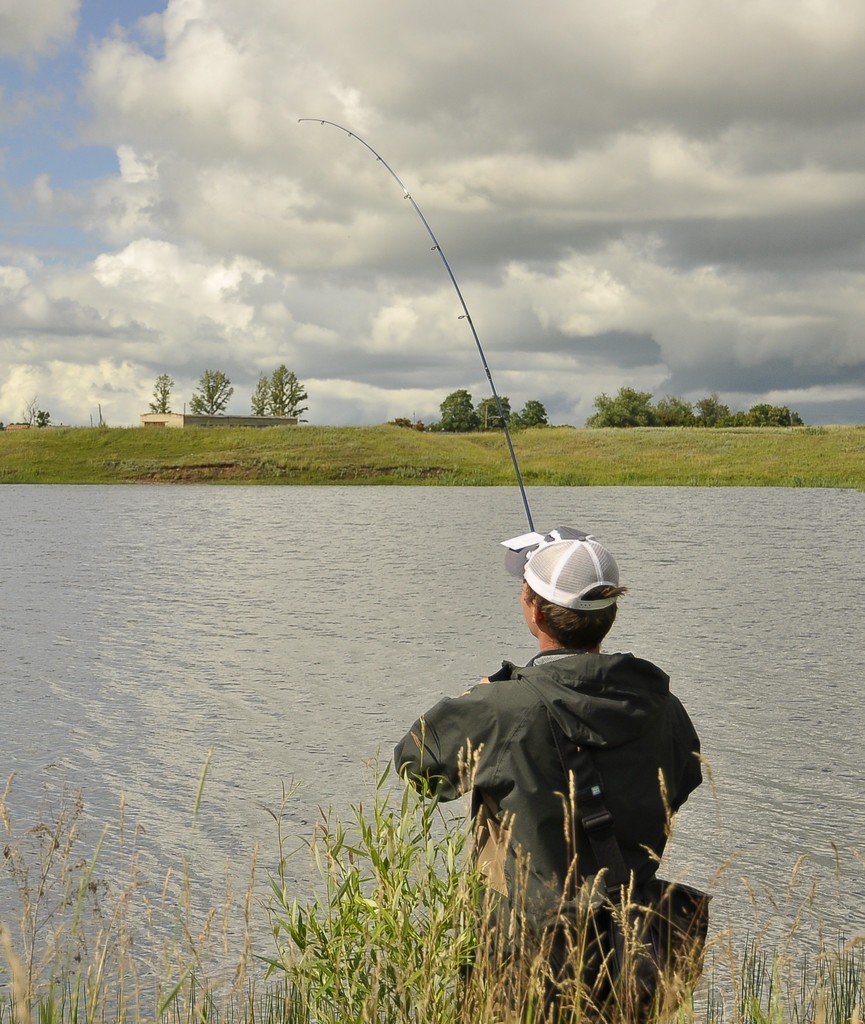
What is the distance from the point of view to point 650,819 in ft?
13.8

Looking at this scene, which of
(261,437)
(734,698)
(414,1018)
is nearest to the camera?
(414,1018)

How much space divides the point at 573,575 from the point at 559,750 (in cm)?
58

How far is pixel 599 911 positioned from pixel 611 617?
968mm

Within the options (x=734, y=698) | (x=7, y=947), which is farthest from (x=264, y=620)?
(x=7, y=947)

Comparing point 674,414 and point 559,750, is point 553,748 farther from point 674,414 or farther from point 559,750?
point 674,414

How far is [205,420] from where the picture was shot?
13650 centimetres

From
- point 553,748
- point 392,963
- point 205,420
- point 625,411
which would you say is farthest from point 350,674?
point 625,411

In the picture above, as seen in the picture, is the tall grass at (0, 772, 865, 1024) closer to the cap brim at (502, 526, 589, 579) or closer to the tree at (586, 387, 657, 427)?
the cap brim at (502, 526, 589, 579)

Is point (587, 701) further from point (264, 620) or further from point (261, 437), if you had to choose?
point (261, 437)

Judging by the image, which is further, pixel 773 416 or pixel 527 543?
pixel 773 416

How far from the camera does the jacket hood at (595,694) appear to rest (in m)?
4.00

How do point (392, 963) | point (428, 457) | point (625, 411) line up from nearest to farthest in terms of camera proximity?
point (392, 963) < point (428, 457) < point (625, 411)

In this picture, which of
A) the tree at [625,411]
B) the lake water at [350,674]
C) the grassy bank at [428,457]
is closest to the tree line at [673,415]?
the tree at [625,411]

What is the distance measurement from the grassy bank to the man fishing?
233 ft
